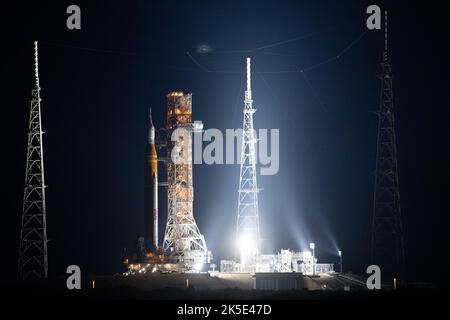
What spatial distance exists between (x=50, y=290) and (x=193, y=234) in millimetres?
16673

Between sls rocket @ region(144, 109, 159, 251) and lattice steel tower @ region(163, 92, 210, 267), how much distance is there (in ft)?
3.79

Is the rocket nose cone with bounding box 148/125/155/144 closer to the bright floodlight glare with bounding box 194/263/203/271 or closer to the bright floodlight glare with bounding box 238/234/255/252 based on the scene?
the bright floodlight glare with bounding box 194/263/203/271

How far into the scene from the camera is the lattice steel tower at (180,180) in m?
78.5

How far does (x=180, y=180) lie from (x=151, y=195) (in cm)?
262

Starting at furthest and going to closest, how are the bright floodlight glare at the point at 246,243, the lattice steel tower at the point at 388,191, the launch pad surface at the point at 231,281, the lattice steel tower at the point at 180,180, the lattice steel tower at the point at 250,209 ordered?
1. the lattice steel tower at the point at 180,180
2. the bright floodlight glare at the point at 246,243
3. the lattice steel tower at the point at 250,209
4. the lattice steel tower at the point at 388,191
5. the launch pad surface at the point at 231,281

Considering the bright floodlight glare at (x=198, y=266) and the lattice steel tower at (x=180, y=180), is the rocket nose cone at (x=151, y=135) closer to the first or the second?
the lattice steel tower at (x=180, y=180)

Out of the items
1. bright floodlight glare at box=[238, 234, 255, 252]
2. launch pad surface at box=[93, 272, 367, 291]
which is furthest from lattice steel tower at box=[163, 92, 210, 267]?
launch pad surface at box=[93, 272, 367, 291]

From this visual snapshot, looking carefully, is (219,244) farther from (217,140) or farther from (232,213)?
(217,140)

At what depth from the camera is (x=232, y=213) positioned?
88.4m

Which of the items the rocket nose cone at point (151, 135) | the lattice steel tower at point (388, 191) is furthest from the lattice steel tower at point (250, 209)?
the lattice steel tower at point (388, 191)

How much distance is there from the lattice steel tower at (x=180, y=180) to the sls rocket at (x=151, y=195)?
1.16 meters

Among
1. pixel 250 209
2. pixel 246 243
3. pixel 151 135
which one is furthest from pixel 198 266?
pixel 151 135

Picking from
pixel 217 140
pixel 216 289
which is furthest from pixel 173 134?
pixel 216 289
